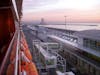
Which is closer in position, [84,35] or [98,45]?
[98,45]

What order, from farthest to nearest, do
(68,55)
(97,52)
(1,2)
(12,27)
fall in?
(68,55) < (97,52) < (12,27) < (1,2)

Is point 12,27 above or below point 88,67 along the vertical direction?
above

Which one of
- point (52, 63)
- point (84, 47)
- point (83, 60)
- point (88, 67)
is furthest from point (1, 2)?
point (84, 47)

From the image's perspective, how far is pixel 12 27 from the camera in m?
4.80

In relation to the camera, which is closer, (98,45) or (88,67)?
(88,67)

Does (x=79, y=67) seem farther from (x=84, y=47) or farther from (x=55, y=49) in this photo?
(x=55, y=49)

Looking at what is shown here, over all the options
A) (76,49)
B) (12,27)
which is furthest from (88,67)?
(12,27)

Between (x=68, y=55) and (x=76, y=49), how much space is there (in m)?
1.08

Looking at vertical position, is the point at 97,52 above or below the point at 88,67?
above

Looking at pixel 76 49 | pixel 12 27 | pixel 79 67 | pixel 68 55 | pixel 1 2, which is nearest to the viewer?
pixel 1 2

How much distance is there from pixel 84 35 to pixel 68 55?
2.26 meters

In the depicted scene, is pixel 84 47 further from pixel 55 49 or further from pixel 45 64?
pixel 45 64

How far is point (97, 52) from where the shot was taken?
33.1 feet

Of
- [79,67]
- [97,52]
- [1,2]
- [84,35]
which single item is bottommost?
[79,67]
